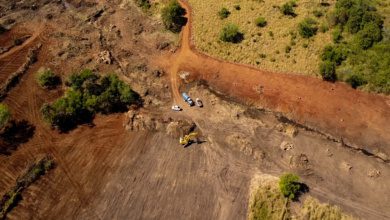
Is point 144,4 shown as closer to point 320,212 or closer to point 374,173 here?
point 320,212

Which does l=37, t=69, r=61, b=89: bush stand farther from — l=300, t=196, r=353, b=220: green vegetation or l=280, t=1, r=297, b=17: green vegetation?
l=300, t=196, r=353, b=220: green vegetation

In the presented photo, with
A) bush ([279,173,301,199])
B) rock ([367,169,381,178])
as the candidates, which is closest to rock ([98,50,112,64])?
bush ([279,173,301,199])

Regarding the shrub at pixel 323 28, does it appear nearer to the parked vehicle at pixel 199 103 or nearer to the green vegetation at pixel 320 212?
the parked vehicle at pixel 199 103

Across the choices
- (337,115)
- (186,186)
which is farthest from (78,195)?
(337,115)

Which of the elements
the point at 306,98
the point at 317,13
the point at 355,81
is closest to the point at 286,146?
the point at 306,98

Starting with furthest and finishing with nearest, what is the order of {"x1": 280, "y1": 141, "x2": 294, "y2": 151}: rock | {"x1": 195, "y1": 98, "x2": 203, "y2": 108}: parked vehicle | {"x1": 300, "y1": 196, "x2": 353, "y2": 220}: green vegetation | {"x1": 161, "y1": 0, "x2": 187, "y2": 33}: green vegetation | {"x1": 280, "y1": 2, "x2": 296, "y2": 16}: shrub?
1. {"x1": 280, "y1": 2, "x2": 296, "y2": 16}: shrub
2. {"x1": 161, "y1": 0, "x2": 187, "y2": 33}: green vegetation
3. {"x1": 195, "y1": 98, "x2": 203, "y2": 108}: parked vehicle
4. {"x1": 280, "y1": 141, "x2": 294, "y2": 151}: rock
5. {"x1": 300, "y1": 196, "x2": 353, "y2": 220}: green vegetation

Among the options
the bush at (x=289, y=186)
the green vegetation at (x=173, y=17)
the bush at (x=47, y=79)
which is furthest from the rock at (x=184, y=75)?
the bush at (x=289, y=186)

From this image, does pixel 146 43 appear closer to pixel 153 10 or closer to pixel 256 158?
pixel 153 10
